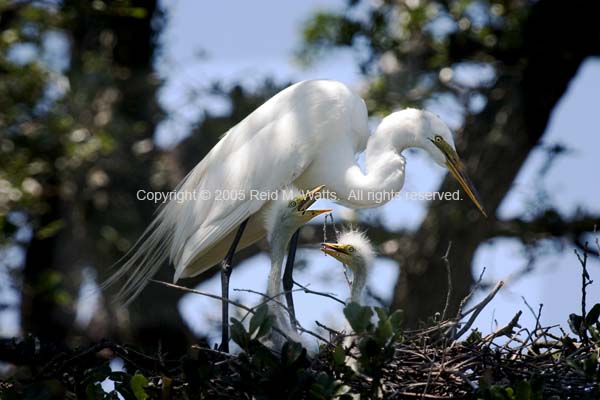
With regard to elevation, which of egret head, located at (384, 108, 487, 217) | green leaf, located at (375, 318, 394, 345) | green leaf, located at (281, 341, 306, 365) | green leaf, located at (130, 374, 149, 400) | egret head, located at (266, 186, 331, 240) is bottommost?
green leaf, located at (130, 374, 149, 400)

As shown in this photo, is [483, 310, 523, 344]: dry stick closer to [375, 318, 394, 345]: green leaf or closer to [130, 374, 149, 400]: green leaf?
[375, 318, 394, 345]: green leaf

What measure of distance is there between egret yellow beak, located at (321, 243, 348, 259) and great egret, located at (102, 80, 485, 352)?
38 centimetres

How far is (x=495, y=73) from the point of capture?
673cm

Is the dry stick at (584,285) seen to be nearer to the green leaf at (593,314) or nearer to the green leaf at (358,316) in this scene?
the green leaf at (593,314)

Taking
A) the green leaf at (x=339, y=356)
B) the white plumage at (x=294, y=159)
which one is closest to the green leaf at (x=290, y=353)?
the green leaf at (x=339, y=356)

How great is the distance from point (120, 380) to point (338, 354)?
2.46 feet

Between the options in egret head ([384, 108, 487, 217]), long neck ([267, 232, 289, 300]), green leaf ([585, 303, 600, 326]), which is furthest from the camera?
egret head ([384, 108, 487, 217])

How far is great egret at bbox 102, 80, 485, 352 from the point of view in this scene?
427 centimetres

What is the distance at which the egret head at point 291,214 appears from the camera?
397 cm

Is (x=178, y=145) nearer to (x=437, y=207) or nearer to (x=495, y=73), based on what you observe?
(x=437, y=207)

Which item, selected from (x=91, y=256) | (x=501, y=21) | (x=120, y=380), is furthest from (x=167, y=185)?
(x=120, y=380)

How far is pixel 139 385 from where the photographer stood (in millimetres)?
3131

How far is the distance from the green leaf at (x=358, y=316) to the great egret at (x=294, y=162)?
50.1 inches

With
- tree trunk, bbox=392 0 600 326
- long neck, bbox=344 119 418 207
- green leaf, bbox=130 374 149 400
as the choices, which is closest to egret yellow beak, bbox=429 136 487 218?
long neck, bbox=344 119 418 207
